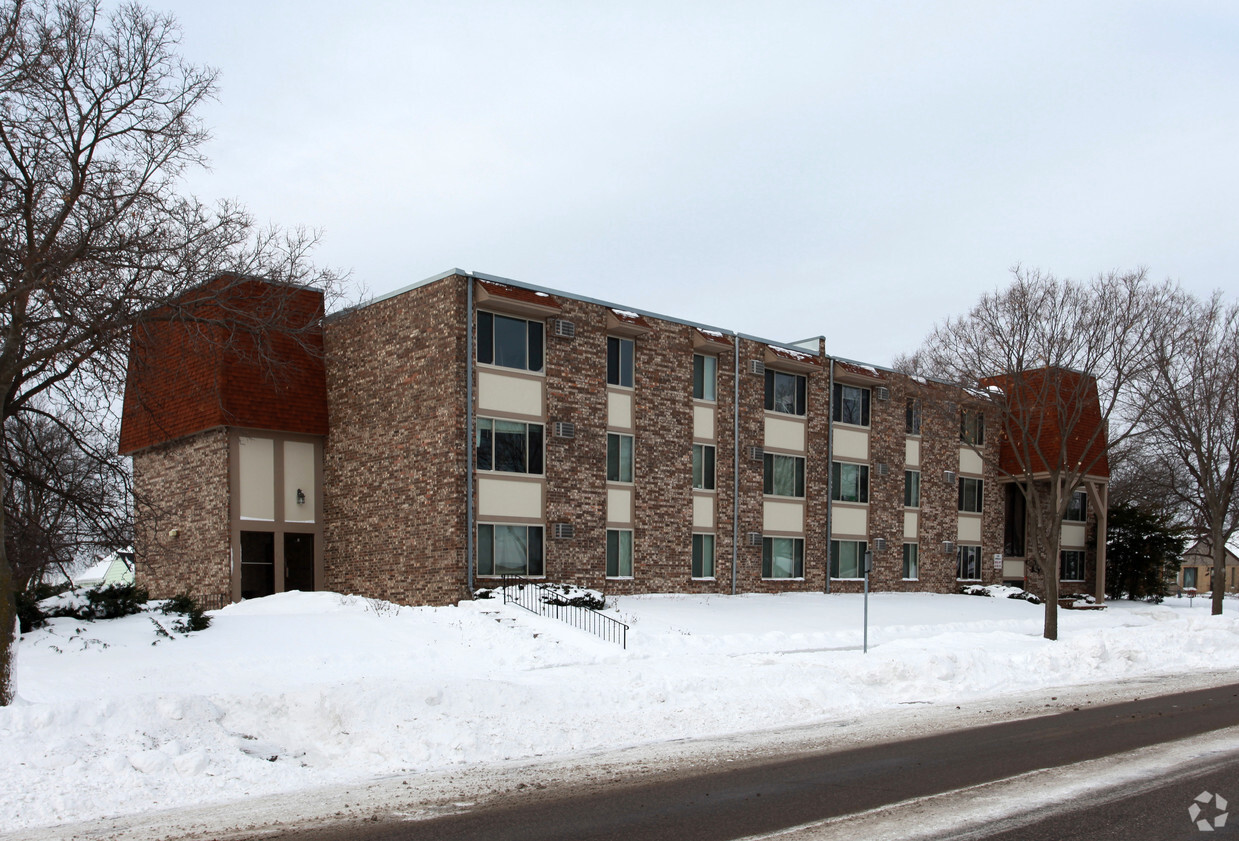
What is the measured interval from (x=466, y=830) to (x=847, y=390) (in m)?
30.2

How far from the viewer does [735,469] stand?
104ft

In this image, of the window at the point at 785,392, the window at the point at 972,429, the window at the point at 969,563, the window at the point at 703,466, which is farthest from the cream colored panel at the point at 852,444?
the window at the point at 969,563

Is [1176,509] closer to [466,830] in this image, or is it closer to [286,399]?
[286,399]

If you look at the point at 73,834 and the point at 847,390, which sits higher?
the point at 847,390

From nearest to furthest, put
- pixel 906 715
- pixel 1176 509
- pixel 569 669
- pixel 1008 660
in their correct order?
pixel 906 715, pixel 569 669, pixel 1008 660, pixel 1176 509

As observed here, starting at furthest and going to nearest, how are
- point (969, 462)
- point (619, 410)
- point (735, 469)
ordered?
point (969, 462) < point (735, 469) < point (619, 410)

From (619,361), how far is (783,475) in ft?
25.5

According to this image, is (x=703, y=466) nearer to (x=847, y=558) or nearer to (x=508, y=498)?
(x=508, y=498)

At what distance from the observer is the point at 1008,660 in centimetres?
1888

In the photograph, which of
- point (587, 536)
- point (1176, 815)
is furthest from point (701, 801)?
point (587, 536)

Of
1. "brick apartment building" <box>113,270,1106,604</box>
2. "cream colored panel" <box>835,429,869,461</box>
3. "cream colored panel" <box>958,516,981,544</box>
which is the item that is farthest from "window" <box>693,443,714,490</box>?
"cream colored panel" <box>958,516,981,544</box>

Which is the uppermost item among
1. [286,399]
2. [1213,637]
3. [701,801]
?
[286,399]

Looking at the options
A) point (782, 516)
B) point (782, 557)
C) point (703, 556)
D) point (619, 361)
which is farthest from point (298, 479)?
point (782, 557)

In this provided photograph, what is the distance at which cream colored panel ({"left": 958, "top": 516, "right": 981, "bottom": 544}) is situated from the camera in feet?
133
